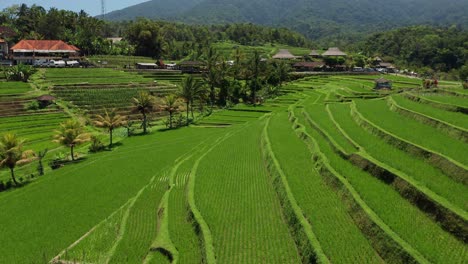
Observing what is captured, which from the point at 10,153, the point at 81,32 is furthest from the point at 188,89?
the point at 81,32

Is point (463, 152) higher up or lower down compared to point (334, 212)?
higher up

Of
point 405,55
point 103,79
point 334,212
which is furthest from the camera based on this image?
point 405,55

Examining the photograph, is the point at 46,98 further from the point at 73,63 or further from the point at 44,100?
the point at 73,63

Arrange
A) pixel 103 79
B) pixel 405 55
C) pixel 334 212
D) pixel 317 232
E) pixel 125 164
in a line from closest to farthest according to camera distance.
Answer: pixel 317 232, pixel 334 212, pixel 125 164, pixel 103 79, pixel 405 55

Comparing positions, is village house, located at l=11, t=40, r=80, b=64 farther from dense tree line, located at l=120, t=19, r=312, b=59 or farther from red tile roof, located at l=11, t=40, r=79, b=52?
dense tree line, located at l=120, t=19, r=312, b=59

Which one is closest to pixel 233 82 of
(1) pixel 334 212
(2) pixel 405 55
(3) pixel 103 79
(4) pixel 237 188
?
(3) pixel 103 79

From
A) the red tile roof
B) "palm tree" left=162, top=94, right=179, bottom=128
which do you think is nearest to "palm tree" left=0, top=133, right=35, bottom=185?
"palm tree" left=162, top=94, right=179, bottom=128

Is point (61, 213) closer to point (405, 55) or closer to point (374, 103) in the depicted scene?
point (374, 103)
